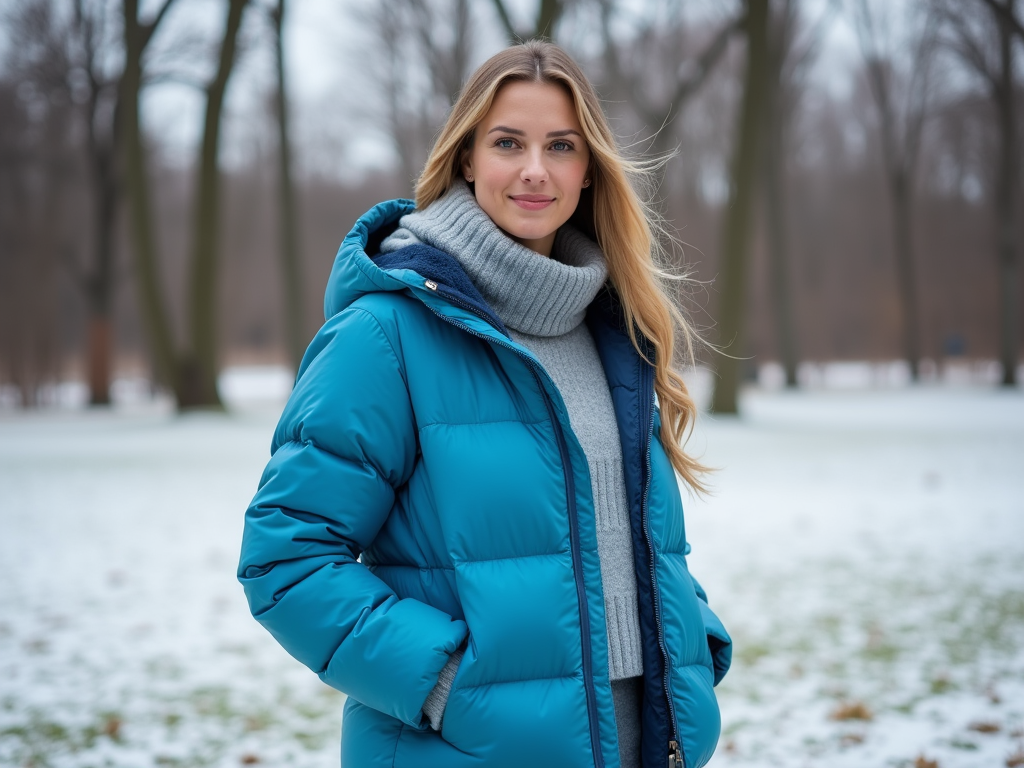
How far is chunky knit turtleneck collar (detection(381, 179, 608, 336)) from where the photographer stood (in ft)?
6.10

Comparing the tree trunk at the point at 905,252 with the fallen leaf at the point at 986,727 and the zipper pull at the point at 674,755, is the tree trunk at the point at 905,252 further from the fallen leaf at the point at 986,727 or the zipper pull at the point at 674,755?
the zipper pull at the point at 674,755

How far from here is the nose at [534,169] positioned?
1875 millimetres

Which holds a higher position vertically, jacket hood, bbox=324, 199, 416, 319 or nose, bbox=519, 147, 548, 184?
nose, bbox=519, 147, 548, 184

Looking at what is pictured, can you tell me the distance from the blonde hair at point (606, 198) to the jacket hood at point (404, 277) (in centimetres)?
26

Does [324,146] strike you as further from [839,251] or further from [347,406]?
[347,406]

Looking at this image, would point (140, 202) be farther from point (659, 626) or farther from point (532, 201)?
point (659, 626)

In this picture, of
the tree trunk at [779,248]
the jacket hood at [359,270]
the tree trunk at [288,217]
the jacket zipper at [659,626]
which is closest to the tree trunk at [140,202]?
the tree trunk at [288,217]

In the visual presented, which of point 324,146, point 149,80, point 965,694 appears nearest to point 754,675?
point 965,694

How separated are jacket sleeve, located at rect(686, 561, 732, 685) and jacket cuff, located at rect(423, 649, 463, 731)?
645mm

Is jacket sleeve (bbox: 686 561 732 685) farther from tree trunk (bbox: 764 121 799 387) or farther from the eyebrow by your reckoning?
tree trunk (bbox: 764 121 799 387)

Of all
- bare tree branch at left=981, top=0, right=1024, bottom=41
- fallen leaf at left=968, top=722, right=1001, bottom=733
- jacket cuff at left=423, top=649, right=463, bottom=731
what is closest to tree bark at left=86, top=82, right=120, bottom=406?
bare tree branch at left=981, top=0, right=1024, bottom=41

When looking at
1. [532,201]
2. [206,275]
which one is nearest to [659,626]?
[532,201]

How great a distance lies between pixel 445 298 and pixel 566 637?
670mm

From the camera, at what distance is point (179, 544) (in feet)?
23.1
